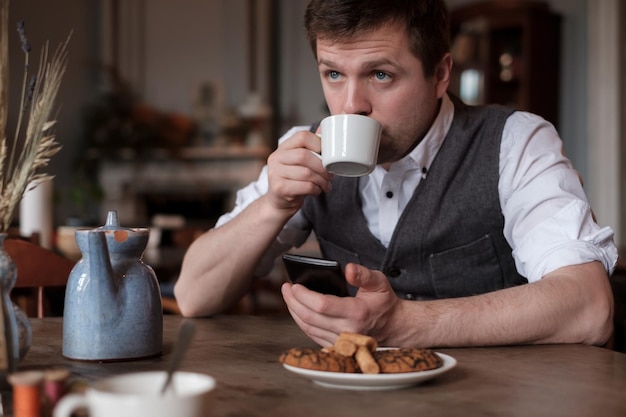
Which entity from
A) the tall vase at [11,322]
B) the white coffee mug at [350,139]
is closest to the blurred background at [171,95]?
the white coffee mug at [350,139]

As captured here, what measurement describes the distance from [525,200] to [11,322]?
986mm

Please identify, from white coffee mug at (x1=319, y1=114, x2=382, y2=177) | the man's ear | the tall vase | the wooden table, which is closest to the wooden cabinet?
the man's ear

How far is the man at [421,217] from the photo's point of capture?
1274 mm

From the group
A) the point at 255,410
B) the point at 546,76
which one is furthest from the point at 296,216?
the point at 546,76

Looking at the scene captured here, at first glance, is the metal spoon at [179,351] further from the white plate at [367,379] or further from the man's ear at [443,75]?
the man's ear at [443,75]

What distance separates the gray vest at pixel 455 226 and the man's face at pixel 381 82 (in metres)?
0.13

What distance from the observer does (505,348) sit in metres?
1.27

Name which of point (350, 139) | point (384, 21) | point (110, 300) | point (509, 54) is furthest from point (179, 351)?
point (509, 54)

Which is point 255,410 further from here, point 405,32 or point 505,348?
point 405,32

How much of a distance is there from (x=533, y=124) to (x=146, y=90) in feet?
22.1

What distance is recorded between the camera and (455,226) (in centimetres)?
174

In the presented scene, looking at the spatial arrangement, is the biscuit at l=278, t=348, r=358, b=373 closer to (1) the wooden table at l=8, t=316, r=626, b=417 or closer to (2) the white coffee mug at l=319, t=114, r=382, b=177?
(1) the wooden table at l=8, t=316, r=626, b=417

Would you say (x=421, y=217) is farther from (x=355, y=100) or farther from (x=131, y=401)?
(x=131, y=401)

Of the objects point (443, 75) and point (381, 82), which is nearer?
point (381, 82)
